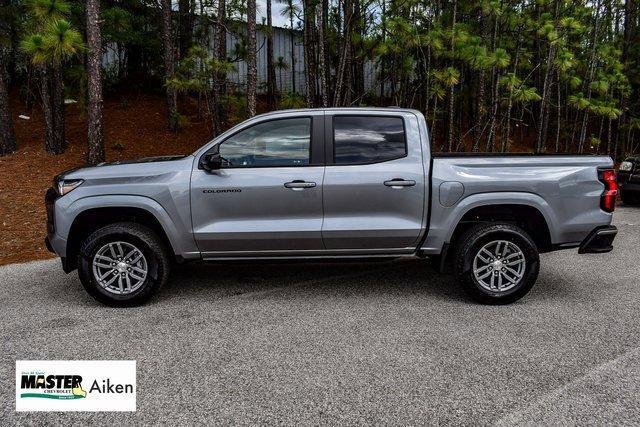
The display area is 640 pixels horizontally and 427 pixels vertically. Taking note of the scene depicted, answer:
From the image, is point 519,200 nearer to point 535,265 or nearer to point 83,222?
point 535,265

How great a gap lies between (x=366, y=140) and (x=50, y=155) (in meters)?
11.3

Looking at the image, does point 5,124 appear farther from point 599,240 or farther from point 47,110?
point 599,240

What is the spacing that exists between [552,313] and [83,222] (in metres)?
4.47

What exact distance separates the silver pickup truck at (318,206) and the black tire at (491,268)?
0.01 m

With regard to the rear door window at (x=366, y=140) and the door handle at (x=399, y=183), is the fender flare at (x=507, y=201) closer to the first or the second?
the door handle at (x=399, y=183)

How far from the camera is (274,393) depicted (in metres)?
2.93

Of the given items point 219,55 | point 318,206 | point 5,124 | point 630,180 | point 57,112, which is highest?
point 219,55

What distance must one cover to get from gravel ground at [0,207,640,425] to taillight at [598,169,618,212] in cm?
95

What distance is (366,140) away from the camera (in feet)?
15.2

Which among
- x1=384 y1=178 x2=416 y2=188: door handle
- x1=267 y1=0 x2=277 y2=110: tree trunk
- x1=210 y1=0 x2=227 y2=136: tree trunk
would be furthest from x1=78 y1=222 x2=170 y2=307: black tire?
x1=267 y1=0 x2=277 y2=110: tree trunk

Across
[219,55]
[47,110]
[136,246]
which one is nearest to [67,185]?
[136,246]

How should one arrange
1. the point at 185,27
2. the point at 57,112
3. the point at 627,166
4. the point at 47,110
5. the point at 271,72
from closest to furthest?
the point at 627,166, the point at 47,110, the point at 57,112, the point at 185,27, the point at 271,72

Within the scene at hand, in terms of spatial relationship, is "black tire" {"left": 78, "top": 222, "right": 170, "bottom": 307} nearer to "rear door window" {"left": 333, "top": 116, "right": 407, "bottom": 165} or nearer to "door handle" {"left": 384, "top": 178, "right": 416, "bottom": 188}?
"rear door window" {"left": 333, "top": 116, "right": 407, "bottom": 165}

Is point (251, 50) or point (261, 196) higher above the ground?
point (251, 50)
